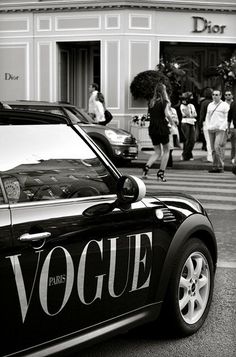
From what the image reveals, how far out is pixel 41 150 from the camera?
13.7ft

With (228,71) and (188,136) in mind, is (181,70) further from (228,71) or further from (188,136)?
(188,136)

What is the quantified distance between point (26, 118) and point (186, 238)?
4.17ft

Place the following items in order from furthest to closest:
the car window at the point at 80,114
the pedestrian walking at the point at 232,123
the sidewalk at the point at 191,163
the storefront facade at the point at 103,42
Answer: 1. the storefront facade at the point at 103,42
2. the sidewalk at the point at 191,163
3. the pedestrian walking at the point at 232,123
4. the car window at the point at 80,114

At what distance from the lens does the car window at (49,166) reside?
3.95 metres

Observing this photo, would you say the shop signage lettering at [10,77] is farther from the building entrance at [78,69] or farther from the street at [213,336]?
the street at [213,336]

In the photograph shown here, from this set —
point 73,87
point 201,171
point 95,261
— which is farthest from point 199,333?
point 73,87

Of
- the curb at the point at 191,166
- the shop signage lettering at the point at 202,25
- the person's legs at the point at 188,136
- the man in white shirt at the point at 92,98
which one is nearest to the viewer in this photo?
the curb at the point at 191,166

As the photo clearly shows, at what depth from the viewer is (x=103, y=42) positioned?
23172 mm

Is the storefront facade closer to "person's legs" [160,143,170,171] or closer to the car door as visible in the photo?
"person's legs" [160,143,170,171]

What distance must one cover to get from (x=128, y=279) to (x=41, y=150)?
0.87m

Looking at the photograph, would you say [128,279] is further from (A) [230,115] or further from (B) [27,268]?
(A) [230,115]

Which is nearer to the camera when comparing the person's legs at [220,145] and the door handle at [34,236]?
the door handle at [34,236]

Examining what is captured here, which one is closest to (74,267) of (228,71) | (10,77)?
(228,71)

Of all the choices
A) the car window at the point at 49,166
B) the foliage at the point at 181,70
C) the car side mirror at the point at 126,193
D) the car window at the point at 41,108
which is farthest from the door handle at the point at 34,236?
the foliage at the point at 181,70
